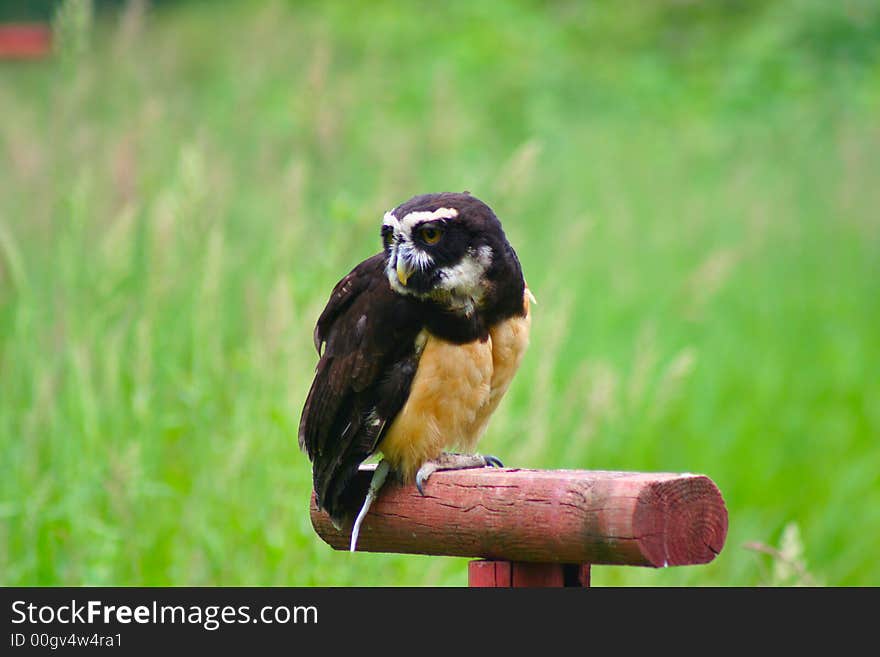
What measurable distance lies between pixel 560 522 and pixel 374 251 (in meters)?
2.39

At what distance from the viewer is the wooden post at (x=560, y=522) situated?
206 centimetres

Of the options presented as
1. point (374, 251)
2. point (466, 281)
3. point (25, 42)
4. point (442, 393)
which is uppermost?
point (25, 42)

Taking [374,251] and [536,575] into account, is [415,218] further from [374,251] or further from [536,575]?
[374,251]

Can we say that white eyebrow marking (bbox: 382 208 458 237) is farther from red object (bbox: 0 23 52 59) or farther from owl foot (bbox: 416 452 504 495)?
red object (bbox: 0 23 52 59)

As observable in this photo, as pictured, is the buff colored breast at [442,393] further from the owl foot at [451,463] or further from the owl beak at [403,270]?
the owl beak at [403,270]

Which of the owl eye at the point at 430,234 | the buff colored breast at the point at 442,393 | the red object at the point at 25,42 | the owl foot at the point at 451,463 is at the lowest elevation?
the owl foot at the point at 451,463

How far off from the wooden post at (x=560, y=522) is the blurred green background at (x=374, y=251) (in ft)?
2.71

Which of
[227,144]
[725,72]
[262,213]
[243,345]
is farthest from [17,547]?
[725,72]

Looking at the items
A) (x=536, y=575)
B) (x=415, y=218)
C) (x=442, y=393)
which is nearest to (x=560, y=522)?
(x=536, y=575)

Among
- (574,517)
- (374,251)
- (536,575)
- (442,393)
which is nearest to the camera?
(574,517)

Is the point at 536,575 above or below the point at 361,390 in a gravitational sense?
below

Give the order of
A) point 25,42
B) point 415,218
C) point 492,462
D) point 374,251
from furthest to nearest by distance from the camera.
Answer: point 25,42, point 374,251, point 492,462, point 415,218

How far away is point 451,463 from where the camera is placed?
2861 millimetres

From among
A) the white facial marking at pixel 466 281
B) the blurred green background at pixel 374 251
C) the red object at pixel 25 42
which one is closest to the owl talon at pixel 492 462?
the white facial marking at pixel 466 281
